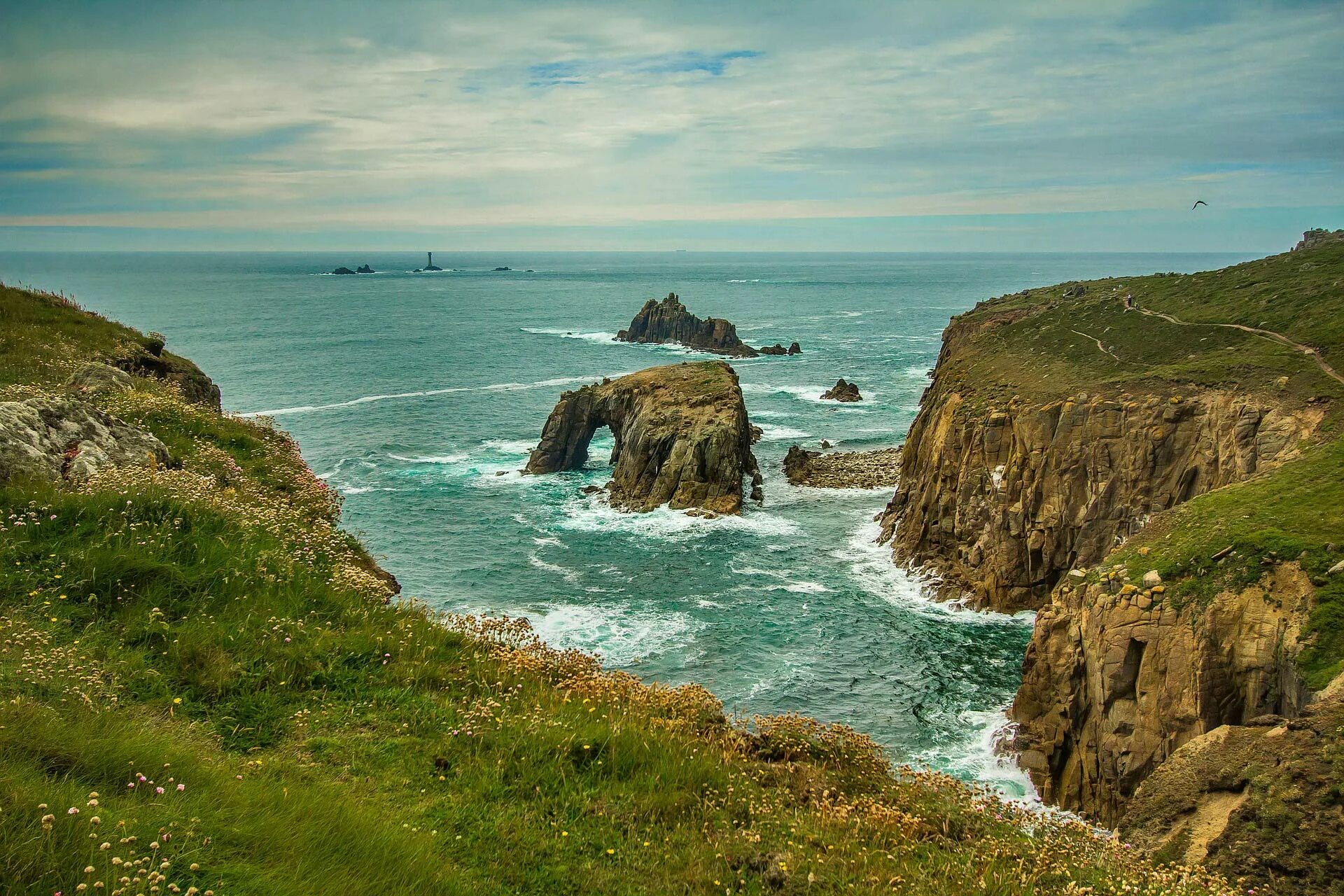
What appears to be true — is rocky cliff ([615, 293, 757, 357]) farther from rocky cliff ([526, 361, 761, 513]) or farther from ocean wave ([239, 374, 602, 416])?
rocky cliff ([526, 361, 761, 513])

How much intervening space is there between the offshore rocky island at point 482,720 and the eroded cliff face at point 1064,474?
461 centimetres

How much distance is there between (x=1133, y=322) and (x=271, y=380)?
8783cm

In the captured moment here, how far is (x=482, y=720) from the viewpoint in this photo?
31.0ft

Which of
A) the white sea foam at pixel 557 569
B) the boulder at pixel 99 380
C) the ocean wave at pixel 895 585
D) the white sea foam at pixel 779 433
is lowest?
the white sea foam at pixel 557 569

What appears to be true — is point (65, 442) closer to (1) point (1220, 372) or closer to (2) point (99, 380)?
(2) point (99, 380)

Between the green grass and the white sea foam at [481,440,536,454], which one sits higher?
the green grass

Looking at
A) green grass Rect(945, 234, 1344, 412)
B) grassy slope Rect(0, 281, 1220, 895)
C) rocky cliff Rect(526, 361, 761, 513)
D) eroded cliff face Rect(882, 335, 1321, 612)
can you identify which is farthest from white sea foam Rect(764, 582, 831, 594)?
grassy slope Rect(0, 281, 1220, 895)

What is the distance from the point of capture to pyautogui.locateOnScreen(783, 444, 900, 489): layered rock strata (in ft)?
185

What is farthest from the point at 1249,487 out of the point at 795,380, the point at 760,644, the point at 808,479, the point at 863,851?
the point at 795,380

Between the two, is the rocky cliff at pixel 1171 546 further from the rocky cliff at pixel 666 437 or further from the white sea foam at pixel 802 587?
the rocky cliff at pixel 666 437

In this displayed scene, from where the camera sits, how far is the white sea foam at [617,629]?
3203 centimetres

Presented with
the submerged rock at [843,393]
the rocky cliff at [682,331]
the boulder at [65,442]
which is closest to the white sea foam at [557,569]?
the boulder at [65,442]

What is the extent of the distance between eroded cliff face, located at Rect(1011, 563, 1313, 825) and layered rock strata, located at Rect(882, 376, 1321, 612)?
35.6ft

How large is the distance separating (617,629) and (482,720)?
25201 millimetres
